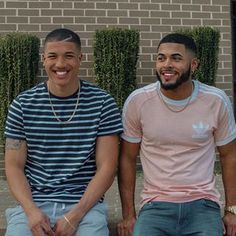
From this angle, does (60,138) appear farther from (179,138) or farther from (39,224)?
(179,138)

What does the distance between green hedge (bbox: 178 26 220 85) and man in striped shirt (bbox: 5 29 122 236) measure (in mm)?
2965

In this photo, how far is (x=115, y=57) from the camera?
569 centimetres

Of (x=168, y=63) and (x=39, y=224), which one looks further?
(x=168, y=63)

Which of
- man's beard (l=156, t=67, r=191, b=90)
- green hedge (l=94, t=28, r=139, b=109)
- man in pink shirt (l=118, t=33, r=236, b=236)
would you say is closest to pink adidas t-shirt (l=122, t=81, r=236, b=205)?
man in pink shirt (l=118, t=33, r=236, b=236)

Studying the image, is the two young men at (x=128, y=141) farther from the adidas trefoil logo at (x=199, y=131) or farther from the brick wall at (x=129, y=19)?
the brick wall at (x=129, y=19)

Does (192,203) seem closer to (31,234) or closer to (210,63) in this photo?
(31,234)

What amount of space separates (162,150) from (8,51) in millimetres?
3055

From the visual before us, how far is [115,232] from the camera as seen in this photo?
11.2 feet

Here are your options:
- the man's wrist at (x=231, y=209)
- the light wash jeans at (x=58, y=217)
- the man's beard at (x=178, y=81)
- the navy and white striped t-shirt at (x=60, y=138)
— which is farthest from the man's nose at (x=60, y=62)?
the man's wrist at (x=231, y=209)

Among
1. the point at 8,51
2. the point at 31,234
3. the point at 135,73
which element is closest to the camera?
the point at 31,234

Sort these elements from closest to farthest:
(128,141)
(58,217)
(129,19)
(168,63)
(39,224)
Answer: (39,224), (58,217), (168,63), (128,141), (129,19)

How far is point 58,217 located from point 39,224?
0.14 metres

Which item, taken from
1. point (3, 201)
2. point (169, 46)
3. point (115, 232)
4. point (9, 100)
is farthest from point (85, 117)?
point (9, 100)

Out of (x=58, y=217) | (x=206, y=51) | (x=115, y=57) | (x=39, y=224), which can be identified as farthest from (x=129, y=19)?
(x=39, y=224)
